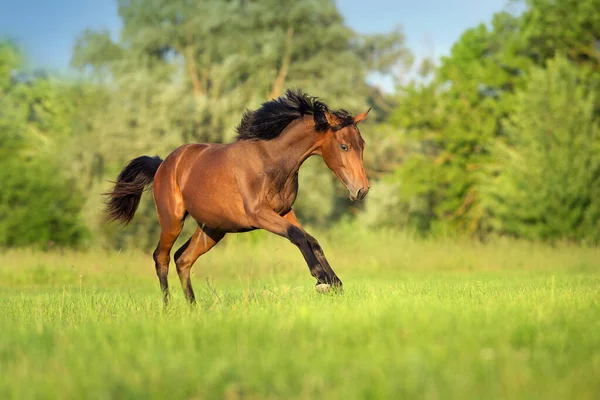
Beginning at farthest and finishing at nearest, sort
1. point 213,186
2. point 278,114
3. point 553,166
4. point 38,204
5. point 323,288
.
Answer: point 38,204 → point 553,166 → point 213,186 → point 278,114 → point 323,288

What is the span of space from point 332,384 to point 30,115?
5555cm

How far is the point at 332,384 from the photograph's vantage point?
3826 mm

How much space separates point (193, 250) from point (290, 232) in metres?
2.39

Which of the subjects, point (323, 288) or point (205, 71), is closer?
point (323, 288)

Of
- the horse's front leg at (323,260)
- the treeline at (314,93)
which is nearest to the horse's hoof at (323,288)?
the horse's front leg at (323,260)

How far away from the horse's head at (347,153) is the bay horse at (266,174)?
0.04ft

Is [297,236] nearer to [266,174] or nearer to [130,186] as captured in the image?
[266,174]

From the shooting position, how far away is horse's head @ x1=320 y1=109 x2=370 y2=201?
850 centimetres

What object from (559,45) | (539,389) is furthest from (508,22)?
(539,389)

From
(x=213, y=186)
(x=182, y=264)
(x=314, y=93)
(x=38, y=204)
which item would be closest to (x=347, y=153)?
(x=213, y=186)

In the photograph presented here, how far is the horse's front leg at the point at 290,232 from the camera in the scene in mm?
8227

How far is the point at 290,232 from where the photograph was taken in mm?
8414

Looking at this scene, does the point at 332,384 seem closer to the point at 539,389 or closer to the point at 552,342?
the point at 539,389

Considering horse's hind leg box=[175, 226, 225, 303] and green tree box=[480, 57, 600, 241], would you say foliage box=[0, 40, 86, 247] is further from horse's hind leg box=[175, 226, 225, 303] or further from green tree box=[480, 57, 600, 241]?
horse's hind leg box=[175, 226, 225, 303]
